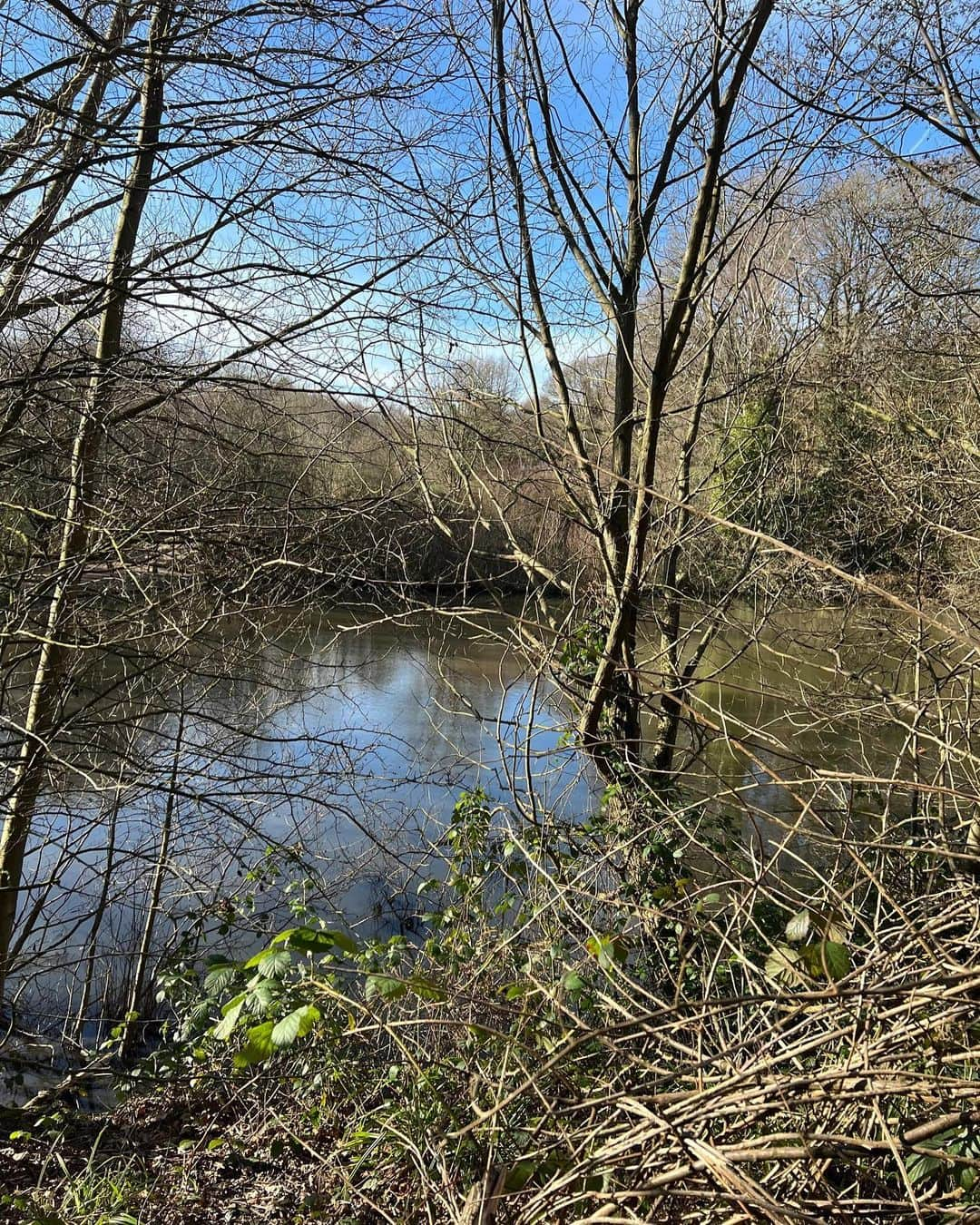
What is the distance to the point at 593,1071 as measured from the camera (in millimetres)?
2369

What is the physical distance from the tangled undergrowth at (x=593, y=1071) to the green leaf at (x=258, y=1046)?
11 mm

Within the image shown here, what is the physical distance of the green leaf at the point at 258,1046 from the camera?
2119 millimetres

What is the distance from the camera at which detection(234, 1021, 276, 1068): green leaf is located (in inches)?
83.4

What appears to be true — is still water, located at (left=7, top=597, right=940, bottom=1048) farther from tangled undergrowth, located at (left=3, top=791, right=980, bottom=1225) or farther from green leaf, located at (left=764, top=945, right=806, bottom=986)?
green leaf, located at (left=764, top=945, right=806, bottom=986)

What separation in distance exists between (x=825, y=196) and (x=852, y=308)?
2.29 m

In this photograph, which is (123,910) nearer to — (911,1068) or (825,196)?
(911,1068)

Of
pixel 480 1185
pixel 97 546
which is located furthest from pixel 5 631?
pixel 480 1185

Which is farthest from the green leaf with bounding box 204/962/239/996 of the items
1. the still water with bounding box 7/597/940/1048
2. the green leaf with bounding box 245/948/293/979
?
the still water with bounding box 7/597/940/1048

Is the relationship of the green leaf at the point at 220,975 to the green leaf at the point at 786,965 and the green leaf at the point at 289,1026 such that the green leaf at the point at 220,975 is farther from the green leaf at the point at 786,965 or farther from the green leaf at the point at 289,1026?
the green leaf at the point at 786,965

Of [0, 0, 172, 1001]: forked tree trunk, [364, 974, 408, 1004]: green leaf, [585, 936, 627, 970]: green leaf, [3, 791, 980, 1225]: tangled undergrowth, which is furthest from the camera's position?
[0, 0, 172, 1001]: forked tree trunk

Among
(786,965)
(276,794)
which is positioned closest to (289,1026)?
(786,965)

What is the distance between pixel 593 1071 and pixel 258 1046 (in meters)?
0.89

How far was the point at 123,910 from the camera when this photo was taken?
23.0 feet

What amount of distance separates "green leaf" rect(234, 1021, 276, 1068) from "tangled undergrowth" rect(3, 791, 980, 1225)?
1cm
